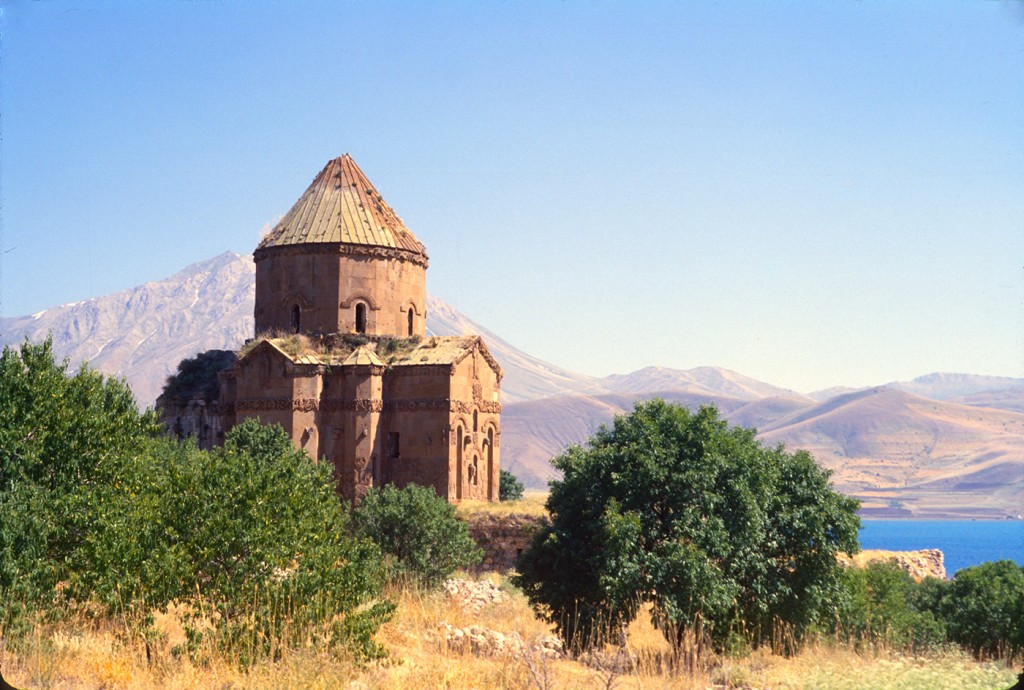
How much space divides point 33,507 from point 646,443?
404 inches

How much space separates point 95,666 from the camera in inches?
465

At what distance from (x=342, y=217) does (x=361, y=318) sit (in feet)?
12.1

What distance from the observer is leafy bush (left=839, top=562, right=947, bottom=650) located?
22.6 m

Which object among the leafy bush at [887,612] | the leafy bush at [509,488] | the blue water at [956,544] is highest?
the leafy bush at [509,488]

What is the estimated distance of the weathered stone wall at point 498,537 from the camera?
32688 mm

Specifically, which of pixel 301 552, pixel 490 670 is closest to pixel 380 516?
pixel 301 552

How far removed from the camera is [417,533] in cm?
2750

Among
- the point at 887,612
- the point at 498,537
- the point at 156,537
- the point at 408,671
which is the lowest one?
the point at 887,612

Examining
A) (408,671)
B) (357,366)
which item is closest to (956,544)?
(357,366)

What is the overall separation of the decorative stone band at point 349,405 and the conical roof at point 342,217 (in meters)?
5.75

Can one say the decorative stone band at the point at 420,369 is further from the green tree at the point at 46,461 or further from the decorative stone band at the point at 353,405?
the green tree at the point at 46,461

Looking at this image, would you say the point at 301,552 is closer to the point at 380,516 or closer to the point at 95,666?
the point at 95,666

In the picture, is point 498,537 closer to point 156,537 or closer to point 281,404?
point 281,404

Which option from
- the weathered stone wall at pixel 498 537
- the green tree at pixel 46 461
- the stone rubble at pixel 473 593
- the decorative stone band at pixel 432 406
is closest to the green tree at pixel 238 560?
the green tree at pixel 46 461
